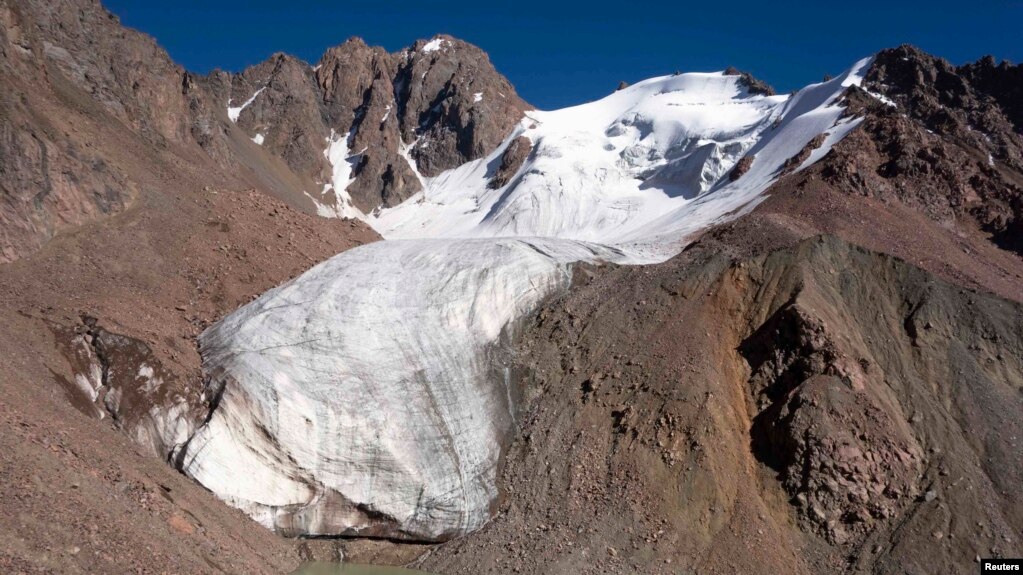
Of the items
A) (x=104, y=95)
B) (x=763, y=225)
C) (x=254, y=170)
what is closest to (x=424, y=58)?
(x=254, y=170)

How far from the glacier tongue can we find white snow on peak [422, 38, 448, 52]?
85951 mm

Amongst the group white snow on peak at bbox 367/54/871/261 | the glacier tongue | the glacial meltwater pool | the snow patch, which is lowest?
the glacial meltwater pool

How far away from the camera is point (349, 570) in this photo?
66.8ft

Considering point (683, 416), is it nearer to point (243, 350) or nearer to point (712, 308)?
point (712, 308)

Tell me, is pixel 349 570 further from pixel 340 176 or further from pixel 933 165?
pixel 340 176

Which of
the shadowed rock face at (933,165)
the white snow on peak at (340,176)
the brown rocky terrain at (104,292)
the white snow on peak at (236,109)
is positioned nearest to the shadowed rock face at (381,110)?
the white snow on peak at (340,176)

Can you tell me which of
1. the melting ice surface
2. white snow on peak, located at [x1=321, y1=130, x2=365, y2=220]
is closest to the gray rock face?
white snow on peak, located at [x1=321, y1=130, x2=365, y2=220]

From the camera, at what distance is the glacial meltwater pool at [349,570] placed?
65.2 ft

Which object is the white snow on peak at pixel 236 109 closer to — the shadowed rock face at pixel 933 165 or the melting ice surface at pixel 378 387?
the melting ice surface at pixel 378 387

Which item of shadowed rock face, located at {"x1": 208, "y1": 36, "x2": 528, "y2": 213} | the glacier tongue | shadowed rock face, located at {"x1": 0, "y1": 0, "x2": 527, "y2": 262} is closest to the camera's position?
the glacier tongue

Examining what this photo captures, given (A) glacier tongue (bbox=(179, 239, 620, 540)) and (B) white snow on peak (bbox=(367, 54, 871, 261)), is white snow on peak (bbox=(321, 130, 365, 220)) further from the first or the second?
(A) glacier tongue (bbox=(179, 239, 620, 540))

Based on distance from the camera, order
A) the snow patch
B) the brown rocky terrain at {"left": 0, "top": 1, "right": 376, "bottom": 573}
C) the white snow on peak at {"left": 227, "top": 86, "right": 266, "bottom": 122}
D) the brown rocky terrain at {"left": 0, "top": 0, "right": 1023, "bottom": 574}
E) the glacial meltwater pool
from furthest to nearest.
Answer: the snow patch < the white snow on peak at {"left": 227, "top": 86, "right": 266, "bottom": 122} < the glacial meltwater pool < the brown rocky terrain at {"left": 0, "top": 0, "right": 1023, "bottom": 574} < the brown rocky terrain at {"left": 0, "top": 1, "right": 376, "bottom": 573}

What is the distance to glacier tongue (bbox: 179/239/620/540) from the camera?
2103cm

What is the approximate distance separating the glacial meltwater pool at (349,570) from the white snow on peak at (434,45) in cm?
9552
